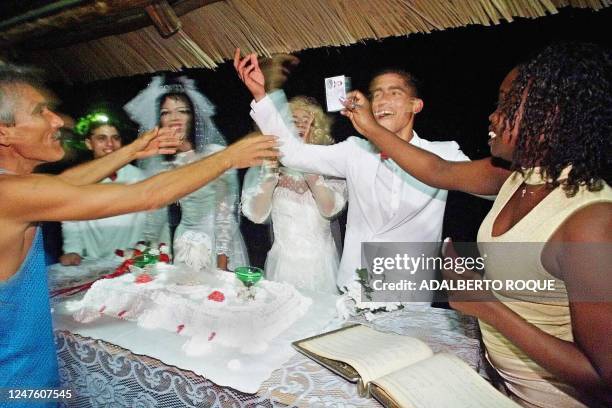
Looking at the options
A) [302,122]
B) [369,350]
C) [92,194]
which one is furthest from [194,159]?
[369,350]

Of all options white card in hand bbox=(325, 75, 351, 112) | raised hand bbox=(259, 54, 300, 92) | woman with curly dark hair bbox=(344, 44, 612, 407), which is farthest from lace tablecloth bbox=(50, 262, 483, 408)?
raised hand bbox=(259, 54, 300, 92)

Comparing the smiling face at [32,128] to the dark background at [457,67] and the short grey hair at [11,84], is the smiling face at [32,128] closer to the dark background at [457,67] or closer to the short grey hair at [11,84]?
the short grey hair at [11,84]

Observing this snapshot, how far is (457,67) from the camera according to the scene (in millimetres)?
2955

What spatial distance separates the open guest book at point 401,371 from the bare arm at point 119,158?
164 centimetres

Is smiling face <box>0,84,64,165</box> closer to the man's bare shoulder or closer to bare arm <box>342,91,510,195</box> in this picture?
the man's bare shoulder

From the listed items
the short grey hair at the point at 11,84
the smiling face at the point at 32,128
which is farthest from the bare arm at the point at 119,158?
the short grey hair at the point at 11,84

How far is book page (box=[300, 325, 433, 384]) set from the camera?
1467 millimetres

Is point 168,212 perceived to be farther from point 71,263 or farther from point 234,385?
point 234,385

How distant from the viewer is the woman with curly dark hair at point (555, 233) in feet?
3.78

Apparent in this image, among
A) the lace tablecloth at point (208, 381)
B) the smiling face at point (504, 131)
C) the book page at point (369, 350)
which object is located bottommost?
the lace tablecloth at point (208, 381)

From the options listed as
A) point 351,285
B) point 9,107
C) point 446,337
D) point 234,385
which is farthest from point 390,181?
point 9,107

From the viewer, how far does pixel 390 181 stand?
127 inches

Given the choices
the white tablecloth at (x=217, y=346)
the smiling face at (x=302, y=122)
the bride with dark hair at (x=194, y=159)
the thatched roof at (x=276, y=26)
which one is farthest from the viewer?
the bride with dark hair at (x=194, y=159)

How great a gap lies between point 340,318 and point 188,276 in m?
1.08
